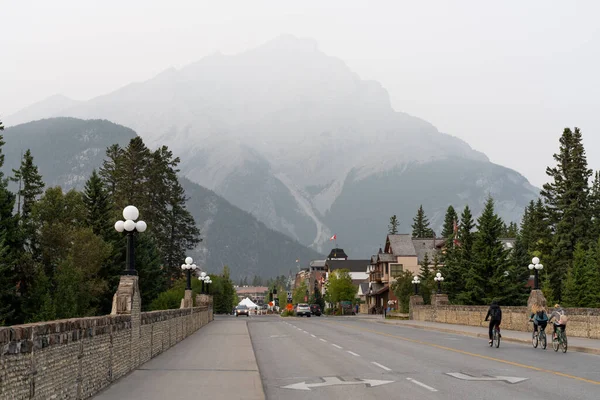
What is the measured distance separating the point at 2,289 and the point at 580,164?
187 feet

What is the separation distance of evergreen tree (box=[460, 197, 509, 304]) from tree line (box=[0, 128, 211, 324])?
106ft

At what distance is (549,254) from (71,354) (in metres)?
80.0

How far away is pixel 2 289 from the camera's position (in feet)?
181

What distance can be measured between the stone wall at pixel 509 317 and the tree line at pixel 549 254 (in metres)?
8.10

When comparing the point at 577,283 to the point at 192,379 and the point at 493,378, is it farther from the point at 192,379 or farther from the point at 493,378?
the point at 192,379

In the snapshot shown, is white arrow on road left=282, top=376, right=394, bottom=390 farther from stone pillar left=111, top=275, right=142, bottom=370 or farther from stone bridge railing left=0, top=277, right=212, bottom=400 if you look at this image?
stone pillar left=111, top=275, right=142, bottom=370

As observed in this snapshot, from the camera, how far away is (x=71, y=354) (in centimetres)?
1037

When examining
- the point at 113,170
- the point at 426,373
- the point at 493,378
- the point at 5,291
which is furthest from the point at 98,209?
the point at 493,378

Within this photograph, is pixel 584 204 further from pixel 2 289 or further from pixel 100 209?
pixel 2 289

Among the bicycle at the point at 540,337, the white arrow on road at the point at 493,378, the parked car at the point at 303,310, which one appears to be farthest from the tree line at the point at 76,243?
the white arrow on road at the point at 493,378

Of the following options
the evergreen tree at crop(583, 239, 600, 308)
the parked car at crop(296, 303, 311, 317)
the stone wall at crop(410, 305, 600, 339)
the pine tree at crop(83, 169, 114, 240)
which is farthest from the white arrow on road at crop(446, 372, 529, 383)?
the parked car at crop(296, 303, 311, 317)

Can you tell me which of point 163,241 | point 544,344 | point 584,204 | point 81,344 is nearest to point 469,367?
point 544,344

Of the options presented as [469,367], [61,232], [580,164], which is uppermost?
[580,164]

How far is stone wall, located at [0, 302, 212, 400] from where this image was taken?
25.0 ft
